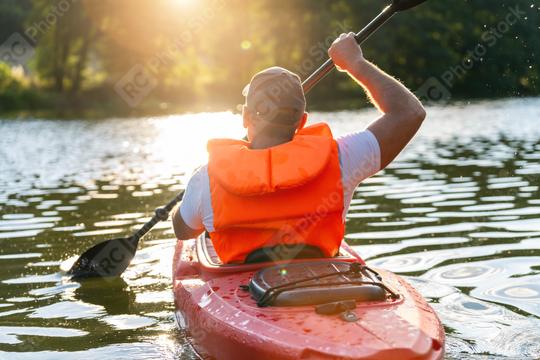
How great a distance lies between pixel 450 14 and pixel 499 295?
41574mm

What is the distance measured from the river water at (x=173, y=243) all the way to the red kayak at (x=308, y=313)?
1.79 ft

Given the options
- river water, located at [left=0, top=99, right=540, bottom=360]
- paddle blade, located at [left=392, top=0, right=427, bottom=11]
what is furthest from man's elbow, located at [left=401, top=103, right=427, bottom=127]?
paddle blade, located at [left=392, top=0, right=427, bottom=11]

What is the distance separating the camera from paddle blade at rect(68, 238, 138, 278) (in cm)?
639

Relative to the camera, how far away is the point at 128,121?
31.3 m

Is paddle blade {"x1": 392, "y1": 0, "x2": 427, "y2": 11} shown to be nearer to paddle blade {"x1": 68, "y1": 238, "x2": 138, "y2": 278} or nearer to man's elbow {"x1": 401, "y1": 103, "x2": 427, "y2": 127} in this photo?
man's elbow {"x1": 401, "y1": 103, "x2": 427, "y2": 127}

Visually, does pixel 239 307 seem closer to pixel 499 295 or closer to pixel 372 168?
pixel 372 168

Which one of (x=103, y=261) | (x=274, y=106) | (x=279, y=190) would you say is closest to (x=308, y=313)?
(x=279, y=190)

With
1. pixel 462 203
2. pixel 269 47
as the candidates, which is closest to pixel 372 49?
pixel 269 47

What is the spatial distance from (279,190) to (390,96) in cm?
70

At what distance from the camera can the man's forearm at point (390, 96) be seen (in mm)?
3525

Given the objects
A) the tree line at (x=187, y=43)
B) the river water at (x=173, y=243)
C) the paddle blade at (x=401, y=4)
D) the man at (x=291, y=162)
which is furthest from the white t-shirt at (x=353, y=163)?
the tree line at (x=187, y=43)

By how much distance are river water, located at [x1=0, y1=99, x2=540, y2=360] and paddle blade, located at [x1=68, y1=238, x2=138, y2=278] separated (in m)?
0.14

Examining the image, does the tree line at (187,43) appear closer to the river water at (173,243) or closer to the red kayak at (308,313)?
the river water at (173,243)

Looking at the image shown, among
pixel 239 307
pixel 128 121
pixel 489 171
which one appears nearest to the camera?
pixel 239 307
